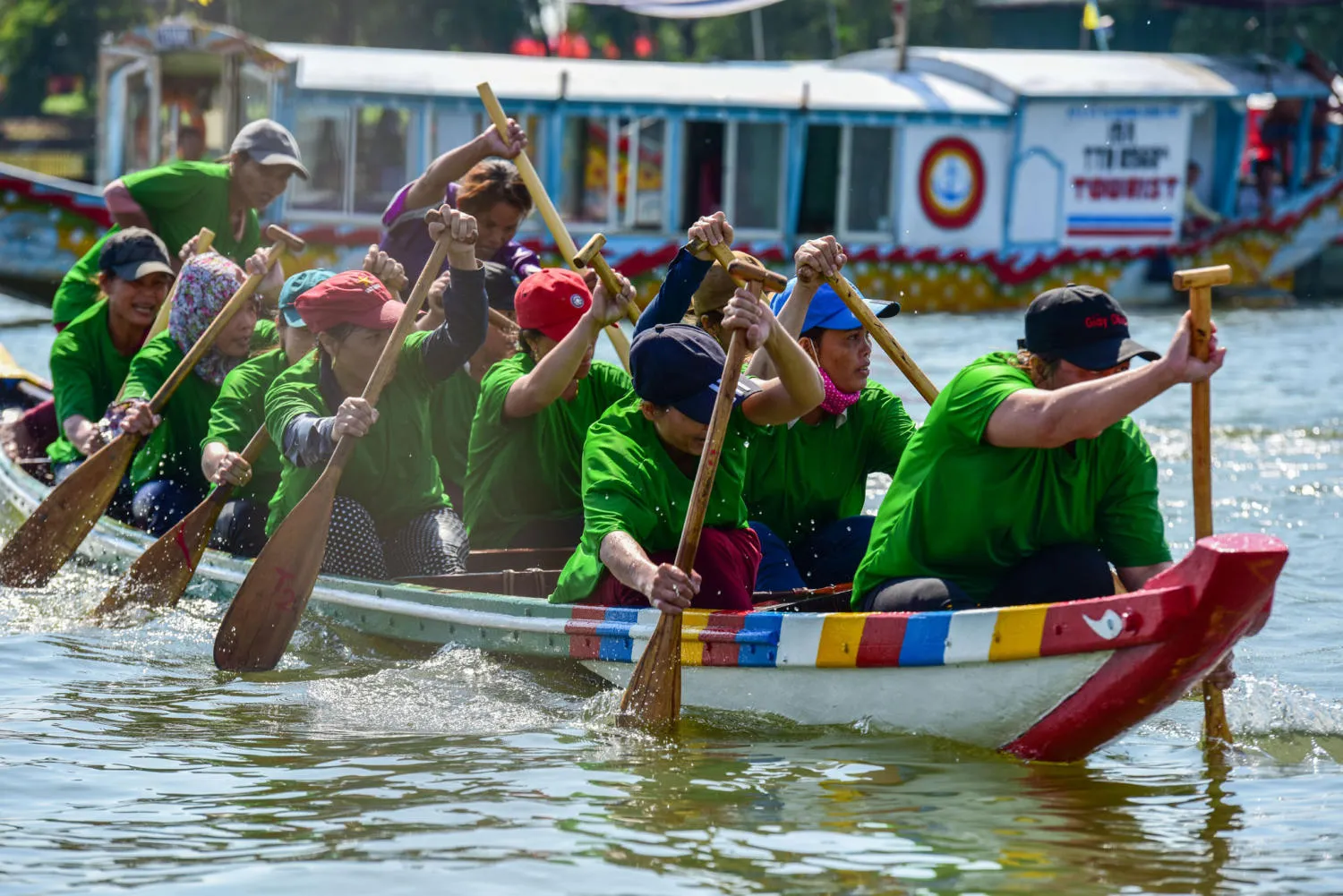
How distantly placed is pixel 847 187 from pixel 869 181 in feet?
1.22

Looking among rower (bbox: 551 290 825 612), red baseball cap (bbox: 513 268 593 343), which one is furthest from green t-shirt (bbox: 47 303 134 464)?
rower (bbox: 551 290 825 612)

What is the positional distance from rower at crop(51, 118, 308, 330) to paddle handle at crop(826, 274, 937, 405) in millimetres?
3615

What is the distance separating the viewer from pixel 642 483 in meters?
5.41

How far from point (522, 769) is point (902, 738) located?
3.52ft

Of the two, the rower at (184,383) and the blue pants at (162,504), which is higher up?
the rower at (184,383)

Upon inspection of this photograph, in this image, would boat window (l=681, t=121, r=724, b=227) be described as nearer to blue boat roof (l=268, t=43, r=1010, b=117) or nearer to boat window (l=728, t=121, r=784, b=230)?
boat window (l=728, t=121, r=784, b=230)

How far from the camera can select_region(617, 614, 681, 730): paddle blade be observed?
17.4 feet

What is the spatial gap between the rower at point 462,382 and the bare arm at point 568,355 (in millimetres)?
778

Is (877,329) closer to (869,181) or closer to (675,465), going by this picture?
(675,465)

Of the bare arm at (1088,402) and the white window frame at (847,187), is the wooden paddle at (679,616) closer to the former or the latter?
the bare arm at (1088,402)

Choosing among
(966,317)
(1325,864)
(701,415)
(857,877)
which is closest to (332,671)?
(701,415)

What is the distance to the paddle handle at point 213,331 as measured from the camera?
24.5 ft

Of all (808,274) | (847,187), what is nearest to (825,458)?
(808,274)

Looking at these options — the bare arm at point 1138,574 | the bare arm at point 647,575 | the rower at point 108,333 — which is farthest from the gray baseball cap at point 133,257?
the bare arm at point 1138,574
